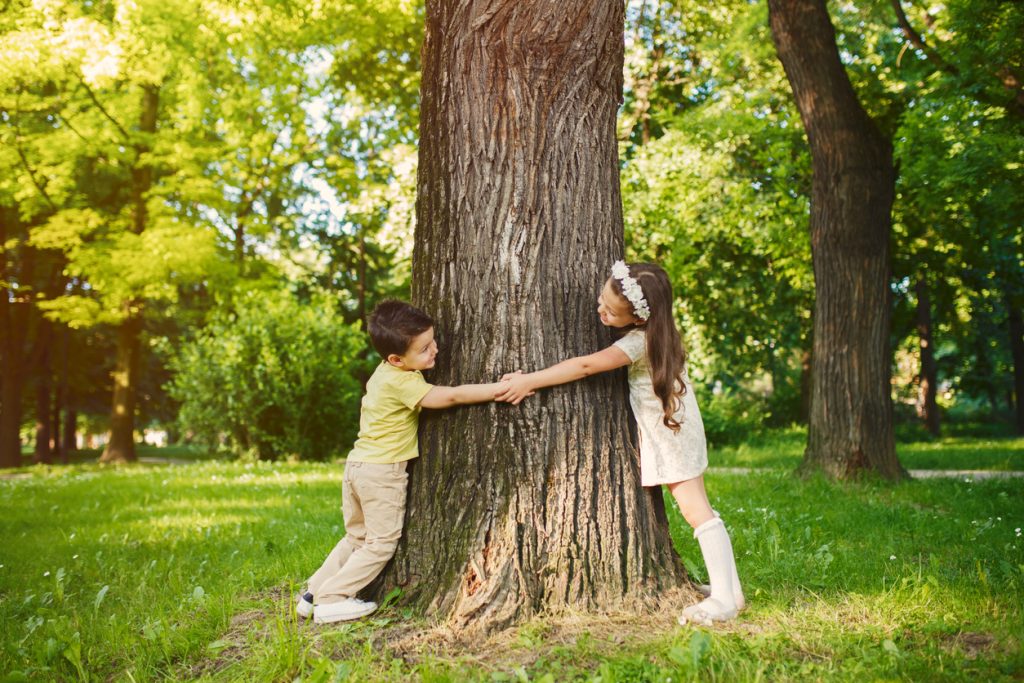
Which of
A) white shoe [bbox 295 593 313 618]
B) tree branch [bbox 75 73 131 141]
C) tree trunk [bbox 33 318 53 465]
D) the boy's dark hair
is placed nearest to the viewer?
the boy's dark hair

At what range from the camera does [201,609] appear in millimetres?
4098

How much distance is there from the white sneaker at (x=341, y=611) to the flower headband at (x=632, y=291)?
1939 mm

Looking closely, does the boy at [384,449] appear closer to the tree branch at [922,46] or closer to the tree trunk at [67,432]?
the tree branch at [922,46]

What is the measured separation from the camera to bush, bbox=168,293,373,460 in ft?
49.8

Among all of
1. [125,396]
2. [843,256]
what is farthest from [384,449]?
[125,396]

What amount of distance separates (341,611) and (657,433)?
1770 millimetres

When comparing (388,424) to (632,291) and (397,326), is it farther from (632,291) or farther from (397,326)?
(632,291)

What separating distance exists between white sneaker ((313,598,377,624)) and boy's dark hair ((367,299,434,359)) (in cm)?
123

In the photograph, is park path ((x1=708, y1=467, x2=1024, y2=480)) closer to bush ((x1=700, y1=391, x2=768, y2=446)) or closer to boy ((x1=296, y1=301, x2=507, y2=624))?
bush ((x1=700, y1=391, x2=768, y2=446))

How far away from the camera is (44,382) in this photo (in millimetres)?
25875

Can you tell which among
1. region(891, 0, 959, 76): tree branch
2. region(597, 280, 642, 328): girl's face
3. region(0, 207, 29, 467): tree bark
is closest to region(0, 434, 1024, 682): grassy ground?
region(597, 280, 642, 328): girl's face

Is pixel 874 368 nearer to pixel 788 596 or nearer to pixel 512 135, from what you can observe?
pixel 788 596

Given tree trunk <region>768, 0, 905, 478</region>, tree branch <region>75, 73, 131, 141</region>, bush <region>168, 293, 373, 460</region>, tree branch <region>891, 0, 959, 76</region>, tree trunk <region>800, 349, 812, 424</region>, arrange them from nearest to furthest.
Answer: tree trunk <region>768, 0, 905, 478</region>
tree branch <region>891, 0, 959, 76</region>
bush <region>168, 293, 373, 460</region>
tree branch <region>75, 73, 131, 141</region>
tree trunk <region>800, 349, 812, 424</region>

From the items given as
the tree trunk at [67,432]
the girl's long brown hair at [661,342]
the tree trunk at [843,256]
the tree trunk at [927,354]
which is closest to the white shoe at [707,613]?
Result: the girl's long brown hair at [661,342]
